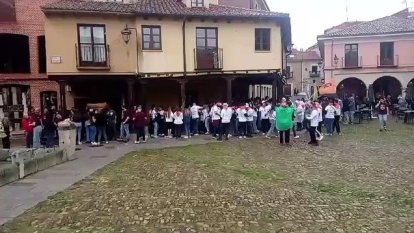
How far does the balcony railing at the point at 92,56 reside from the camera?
69.9 ft

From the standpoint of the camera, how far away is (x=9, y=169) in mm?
9734

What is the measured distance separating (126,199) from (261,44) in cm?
1774

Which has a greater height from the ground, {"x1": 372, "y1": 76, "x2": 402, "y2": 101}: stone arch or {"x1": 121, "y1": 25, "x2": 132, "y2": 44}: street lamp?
{"x1": 121, "y1": 25, "x2": 132, "y2": 44}: street lamp

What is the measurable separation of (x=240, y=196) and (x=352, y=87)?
1324 inches

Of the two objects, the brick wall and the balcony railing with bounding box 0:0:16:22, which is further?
the brick wall

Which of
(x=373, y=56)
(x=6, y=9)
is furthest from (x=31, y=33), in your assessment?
(x=373, y=56)

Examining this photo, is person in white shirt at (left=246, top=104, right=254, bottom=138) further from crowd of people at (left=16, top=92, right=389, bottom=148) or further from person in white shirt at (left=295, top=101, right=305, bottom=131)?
person in white shirt at (left=295, top=101, right=305, bottom=131)

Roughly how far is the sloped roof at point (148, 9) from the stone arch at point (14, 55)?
17.8ft

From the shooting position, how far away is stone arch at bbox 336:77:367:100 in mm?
37406

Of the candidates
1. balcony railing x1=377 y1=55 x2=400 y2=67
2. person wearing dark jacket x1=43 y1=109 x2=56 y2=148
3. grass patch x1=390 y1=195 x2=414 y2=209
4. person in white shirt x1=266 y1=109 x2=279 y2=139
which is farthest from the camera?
balcony railing x1=377 y1=55 x2=400 y2=67

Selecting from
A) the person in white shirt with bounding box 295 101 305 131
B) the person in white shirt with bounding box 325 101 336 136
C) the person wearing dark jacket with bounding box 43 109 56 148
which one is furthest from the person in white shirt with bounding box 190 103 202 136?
the person wearing dark jacket with bounding box 43 109 56 148

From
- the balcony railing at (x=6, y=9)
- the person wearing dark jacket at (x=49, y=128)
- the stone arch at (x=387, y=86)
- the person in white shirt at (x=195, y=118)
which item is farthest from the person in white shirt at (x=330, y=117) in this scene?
the stone arch at (x=387, y=86)

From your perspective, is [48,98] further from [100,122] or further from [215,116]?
[215,116]

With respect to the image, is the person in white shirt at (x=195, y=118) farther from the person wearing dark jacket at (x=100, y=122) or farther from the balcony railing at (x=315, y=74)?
the balcony railing at (x=315, y=74)
